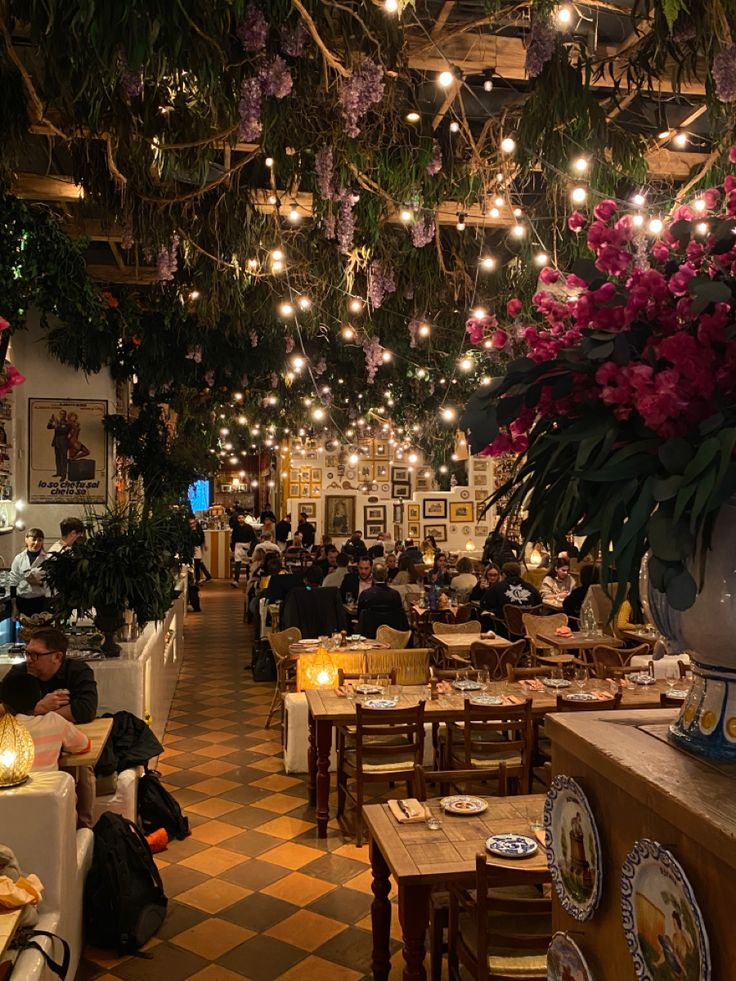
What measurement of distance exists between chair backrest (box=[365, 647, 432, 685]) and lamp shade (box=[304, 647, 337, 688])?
295 millimetres

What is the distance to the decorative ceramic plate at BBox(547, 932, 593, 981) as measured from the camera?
57.1 inches

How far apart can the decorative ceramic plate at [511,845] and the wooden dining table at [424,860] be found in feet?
0.06

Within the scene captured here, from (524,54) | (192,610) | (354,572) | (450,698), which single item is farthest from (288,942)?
(192,610)

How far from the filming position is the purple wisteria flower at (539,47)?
4.14m

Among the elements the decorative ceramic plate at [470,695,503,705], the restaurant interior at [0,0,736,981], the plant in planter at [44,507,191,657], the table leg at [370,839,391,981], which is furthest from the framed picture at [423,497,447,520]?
the table leg at [370,839,391,981]

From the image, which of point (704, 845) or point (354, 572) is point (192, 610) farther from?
point (704, 845)

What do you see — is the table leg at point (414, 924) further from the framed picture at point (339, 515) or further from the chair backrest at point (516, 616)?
the framed picture at point (339, 515)

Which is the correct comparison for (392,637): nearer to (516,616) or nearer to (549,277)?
(516,616)

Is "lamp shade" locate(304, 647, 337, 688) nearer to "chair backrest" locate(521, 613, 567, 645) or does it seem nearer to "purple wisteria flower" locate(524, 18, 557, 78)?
"chair backrest" locate(521, 613, 567, 645)

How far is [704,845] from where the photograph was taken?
1090mm

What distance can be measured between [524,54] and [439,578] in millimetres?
8705

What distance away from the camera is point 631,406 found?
4.22 ft

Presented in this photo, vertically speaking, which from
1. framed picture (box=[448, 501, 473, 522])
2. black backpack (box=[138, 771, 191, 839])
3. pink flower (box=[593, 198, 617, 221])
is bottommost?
black backpack (box=[138, 771, 191, 839])

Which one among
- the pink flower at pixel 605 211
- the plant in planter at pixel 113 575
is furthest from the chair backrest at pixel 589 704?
the pink flower at pixel 605 211
